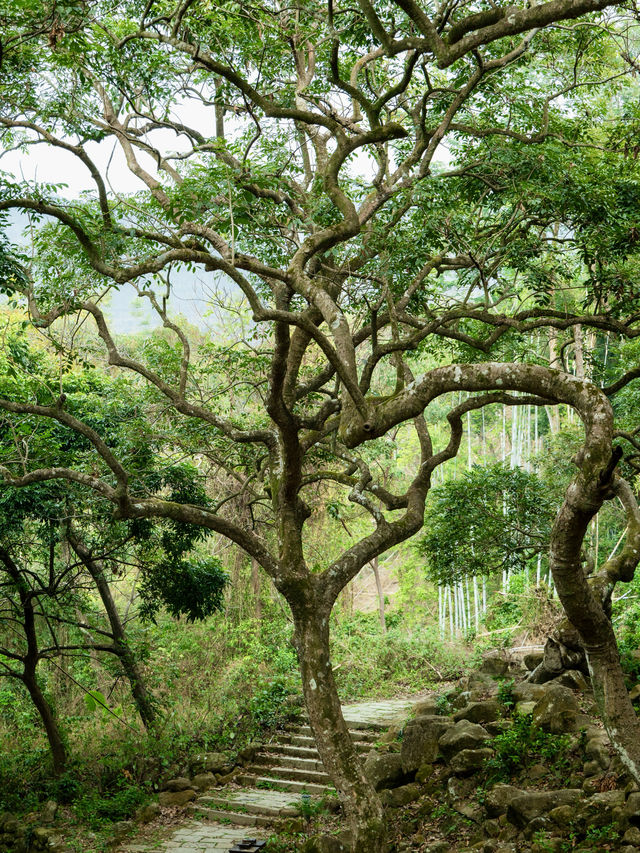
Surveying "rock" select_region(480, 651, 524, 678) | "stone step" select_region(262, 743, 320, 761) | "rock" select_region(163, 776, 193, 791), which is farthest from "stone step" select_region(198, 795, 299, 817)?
"rock" select_region(480, 651, 524, 678)

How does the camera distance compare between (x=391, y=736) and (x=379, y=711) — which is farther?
(x=379, y=711)

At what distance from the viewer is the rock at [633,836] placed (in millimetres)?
5195

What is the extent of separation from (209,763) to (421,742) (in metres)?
3.74

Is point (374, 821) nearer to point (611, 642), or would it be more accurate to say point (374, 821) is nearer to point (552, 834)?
point (552, 834)

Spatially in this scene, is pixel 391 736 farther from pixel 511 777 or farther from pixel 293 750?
pixel 511 777

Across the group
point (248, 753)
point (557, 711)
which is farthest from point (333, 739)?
point (248, 753)

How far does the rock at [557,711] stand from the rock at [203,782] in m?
4.72

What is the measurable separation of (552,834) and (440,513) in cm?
356

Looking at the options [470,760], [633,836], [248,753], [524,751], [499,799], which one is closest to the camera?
[633,836]

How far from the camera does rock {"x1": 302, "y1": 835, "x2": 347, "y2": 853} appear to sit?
667 centimetres

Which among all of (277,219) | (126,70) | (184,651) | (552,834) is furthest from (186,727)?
(126,70)

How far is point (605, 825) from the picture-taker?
5633 millimetres

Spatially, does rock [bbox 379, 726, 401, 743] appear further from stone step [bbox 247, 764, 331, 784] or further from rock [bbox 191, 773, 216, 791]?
rock [bbox 191, 773, 216, 791]

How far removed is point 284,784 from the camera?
1041cm
